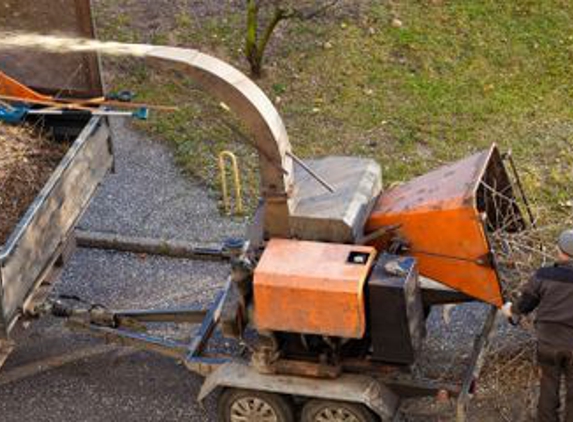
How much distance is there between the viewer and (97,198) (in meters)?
10.7

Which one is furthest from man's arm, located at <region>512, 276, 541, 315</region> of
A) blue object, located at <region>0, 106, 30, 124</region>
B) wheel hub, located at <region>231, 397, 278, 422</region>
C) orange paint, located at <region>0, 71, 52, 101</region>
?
blue object, located at <region>0, 106, 30, 124</region>

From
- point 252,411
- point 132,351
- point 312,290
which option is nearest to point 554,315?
point 312,290

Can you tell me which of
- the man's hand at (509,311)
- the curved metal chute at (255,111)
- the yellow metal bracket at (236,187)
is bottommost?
the yellow metal bracket at (236,187)

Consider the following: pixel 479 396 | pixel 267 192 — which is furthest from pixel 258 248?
pixel 479 396

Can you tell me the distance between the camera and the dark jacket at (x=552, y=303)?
6789 millimetres

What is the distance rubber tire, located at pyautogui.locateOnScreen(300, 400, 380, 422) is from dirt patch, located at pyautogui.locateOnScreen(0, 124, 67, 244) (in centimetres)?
266

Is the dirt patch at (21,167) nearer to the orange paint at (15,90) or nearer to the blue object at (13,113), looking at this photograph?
the blue object at (13,113)

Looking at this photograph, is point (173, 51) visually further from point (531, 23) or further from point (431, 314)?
point (531, 23)

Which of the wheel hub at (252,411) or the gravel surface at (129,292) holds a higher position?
the wheel hub at (252,411)

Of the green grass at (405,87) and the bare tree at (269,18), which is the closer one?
the green grass at (405,87)

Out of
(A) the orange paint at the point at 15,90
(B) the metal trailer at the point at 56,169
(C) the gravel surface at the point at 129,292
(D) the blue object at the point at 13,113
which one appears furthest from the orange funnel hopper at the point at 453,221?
(D) the blue object at the point at 13,113

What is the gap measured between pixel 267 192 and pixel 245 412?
154cm

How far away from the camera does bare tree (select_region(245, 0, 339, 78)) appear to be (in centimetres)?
1227

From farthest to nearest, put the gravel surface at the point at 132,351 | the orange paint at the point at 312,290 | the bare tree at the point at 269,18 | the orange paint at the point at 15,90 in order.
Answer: the bare tree at the point at 269,18 → the orange paint at the point at 15,90 → the gravel surface at the point at 132,351 → the orange paint at the point at 312,290
